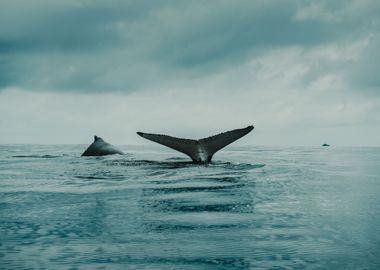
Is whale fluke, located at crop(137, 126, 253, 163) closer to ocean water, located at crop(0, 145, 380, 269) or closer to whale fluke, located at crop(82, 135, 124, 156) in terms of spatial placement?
ocean water, located at crop(0, 145, 380, 269)

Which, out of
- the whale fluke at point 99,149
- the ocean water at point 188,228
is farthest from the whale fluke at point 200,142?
the whale fluke at point 99,149

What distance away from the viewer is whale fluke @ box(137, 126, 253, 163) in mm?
16859

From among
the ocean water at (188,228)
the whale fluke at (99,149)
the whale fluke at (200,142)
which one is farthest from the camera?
the whale fluke at (99,149)

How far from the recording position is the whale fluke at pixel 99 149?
27.5 metres

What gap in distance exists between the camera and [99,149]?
91.6 ft

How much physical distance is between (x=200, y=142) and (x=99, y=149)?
1243 centimetres

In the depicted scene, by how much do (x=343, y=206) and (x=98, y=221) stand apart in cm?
406

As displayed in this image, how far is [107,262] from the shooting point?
3.70 m

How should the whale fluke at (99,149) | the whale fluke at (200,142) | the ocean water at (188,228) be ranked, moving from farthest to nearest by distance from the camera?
1. the whale fluke at (99,149)
2. the whale fluke at (200,142)
3. the ocean water at (188,228)

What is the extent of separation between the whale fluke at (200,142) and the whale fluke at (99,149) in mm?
11464

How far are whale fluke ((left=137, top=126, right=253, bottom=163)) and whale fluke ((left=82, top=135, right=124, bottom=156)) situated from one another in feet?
37.6

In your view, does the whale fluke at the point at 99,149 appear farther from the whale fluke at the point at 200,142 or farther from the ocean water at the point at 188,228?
the ocean water at the point at 188,228

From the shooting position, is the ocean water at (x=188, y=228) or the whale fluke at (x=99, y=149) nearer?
the ocean water at (x=188, y=228)

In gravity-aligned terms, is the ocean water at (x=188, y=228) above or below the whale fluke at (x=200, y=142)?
below
